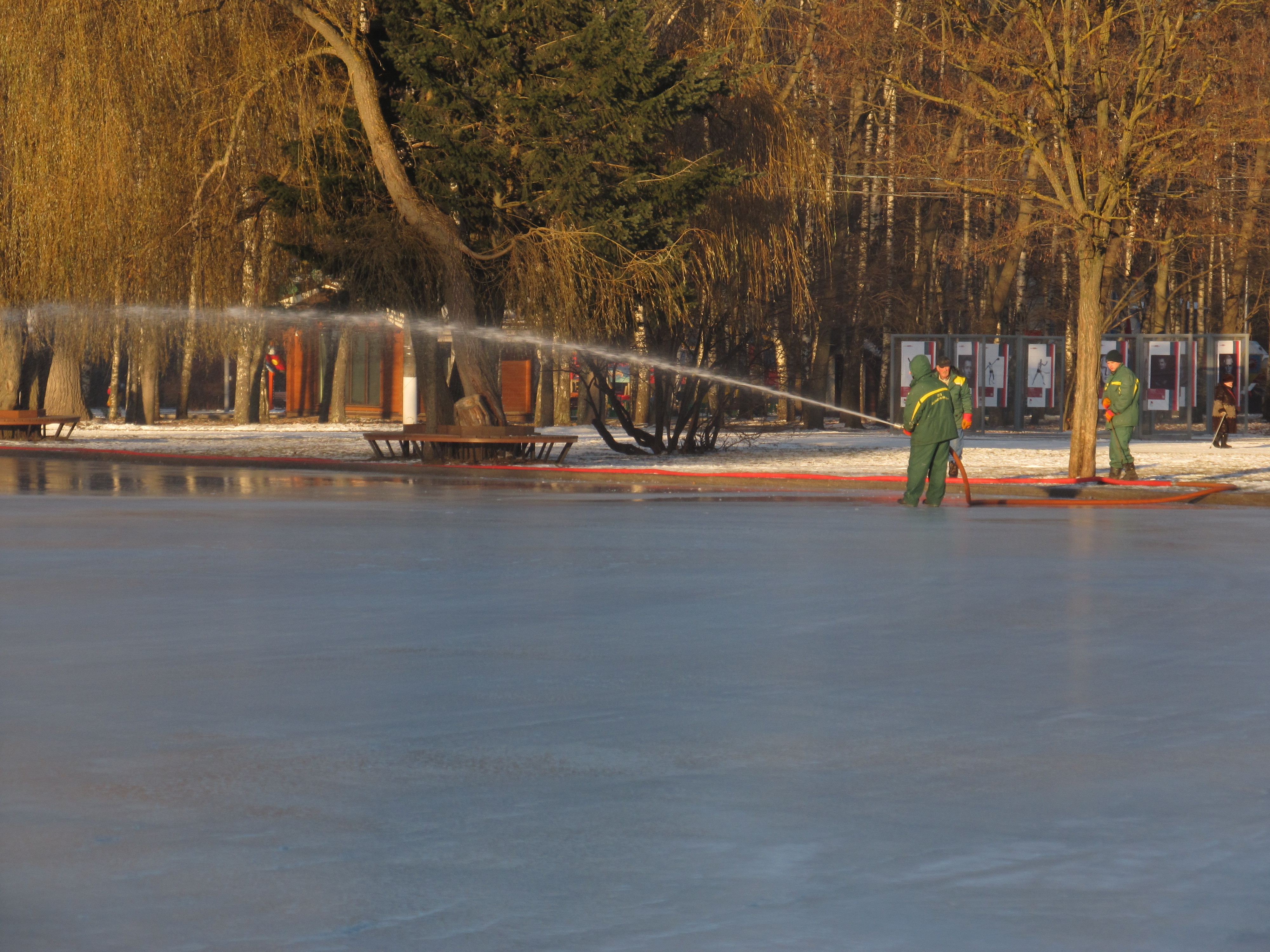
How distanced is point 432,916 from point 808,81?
4747 cm

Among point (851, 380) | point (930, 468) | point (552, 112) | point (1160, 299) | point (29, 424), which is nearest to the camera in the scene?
point (930, 468)

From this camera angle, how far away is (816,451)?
3944cm

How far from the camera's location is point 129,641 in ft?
36.3

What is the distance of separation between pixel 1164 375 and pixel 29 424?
2777 centimetres

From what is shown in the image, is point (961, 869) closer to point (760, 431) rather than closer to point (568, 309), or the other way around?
point (568, 309)

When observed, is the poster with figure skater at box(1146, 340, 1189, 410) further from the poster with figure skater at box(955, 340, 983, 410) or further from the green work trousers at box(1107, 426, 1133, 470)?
the green work trousers at box(1107, 426, 1133, 470)

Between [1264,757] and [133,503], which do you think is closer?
[1264,757]

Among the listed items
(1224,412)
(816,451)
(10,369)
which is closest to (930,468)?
(816,451)

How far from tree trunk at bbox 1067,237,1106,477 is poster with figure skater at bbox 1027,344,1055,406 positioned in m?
19.8

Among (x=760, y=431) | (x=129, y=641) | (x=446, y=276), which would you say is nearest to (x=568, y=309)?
(x=446, y=276)

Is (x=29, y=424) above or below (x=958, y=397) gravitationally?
below

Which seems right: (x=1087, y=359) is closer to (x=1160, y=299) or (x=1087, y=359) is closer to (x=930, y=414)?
(x=930, y=414)

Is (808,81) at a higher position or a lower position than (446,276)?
higher

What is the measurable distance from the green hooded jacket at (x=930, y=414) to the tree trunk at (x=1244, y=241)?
28.5 m
